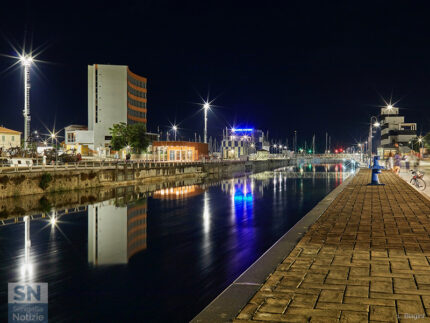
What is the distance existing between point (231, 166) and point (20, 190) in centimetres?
5384

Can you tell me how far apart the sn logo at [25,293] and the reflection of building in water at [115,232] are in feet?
8.10

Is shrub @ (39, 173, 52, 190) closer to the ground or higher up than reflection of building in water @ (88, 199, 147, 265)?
higher up

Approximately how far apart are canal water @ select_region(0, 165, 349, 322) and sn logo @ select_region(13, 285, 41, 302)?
0.30 meters

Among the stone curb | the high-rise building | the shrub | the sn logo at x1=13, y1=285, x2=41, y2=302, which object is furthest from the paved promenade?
the high-rise building

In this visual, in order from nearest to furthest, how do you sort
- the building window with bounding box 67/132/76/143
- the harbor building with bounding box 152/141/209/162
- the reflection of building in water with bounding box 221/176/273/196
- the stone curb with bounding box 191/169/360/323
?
the stone curb with bounding box 191/169/360/323 → the reflection of building in water with bounding box 221/176/273/196 → the harbor building with bounding box 152/141/209/162 → the building window with bounding box 67/132/76/143

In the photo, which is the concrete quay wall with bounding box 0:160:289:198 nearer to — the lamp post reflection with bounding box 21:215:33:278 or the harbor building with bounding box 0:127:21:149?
the lamp post reflection with bounding box 21:215:33:278

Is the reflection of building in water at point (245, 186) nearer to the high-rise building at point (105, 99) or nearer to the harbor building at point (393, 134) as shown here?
the high-rise building at point (105, 99)

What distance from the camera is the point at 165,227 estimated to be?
18.9 metres

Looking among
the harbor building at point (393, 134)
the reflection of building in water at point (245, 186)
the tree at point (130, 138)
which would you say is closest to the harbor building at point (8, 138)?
the tree at point (130, 138)

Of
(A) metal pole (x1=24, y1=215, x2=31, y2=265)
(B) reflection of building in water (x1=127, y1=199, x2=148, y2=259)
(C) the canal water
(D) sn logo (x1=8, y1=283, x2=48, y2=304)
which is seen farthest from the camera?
(B) reflection of building in water (x1=127, y1=199, x2=148, y2=259)

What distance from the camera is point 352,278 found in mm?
6852

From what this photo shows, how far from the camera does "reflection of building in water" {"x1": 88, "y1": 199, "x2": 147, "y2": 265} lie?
1367 centimetres

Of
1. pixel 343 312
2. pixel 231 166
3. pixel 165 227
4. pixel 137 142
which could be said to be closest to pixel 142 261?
pixel 165 227

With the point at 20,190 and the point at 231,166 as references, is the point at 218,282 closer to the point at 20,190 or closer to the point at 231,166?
the point at 20,190
